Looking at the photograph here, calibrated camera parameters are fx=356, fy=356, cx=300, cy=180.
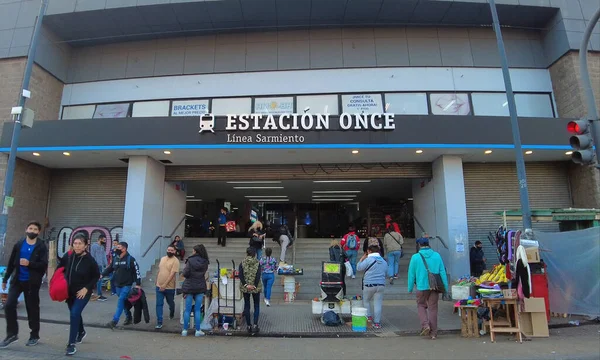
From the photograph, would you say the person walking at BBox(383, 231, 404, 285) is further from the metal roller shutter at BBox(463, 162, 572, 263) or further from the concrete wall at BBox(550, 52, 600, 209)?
the concrete wall at BBox(550, 52, 600, 209)

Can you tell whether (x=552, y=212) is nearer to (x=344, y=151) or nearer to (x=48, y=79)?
(x=344, y=151)

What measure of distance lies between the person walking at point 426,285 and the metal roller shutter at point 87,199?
11978 mm

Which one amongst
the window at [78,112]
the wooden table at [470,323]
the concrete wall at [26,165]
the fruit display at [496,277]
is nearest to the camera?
the wooden table at [470,323]

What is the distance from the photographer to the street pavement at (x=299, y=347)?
18.2ft

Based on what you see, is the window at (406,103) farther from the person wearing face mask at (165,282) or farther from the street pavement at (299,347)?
the person wearing face mask at (165,282)

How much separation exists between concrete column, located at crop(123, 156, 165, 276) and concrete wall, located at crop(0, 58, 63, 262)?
167 inches

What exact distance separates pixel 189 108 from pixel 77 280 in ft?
34.5

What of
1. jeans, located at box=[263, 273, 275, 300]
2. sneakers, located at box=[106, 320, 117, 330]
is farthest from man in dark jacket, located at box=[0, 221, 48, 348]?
jeans, located at box=[263, 273, 275, 300]

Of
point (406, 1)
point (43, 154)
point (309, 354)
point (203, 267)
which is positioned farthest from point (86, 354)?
point (406, 1)

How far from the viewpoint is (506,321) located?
22.8 ft

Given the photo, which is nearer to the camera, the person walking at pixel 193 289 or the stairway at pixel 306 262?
the person walking at pixel 193 289

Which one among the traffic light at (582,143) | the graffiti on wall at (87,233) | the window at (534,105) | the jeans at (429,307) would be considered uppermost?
the window at (534,105)

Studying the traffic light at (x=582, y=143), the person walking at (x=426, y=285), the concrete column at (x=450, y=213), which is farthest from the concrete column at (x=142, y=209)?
the traffic light at (x=582, y=143)

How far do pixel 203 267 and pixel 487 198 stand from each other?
11.3 m
